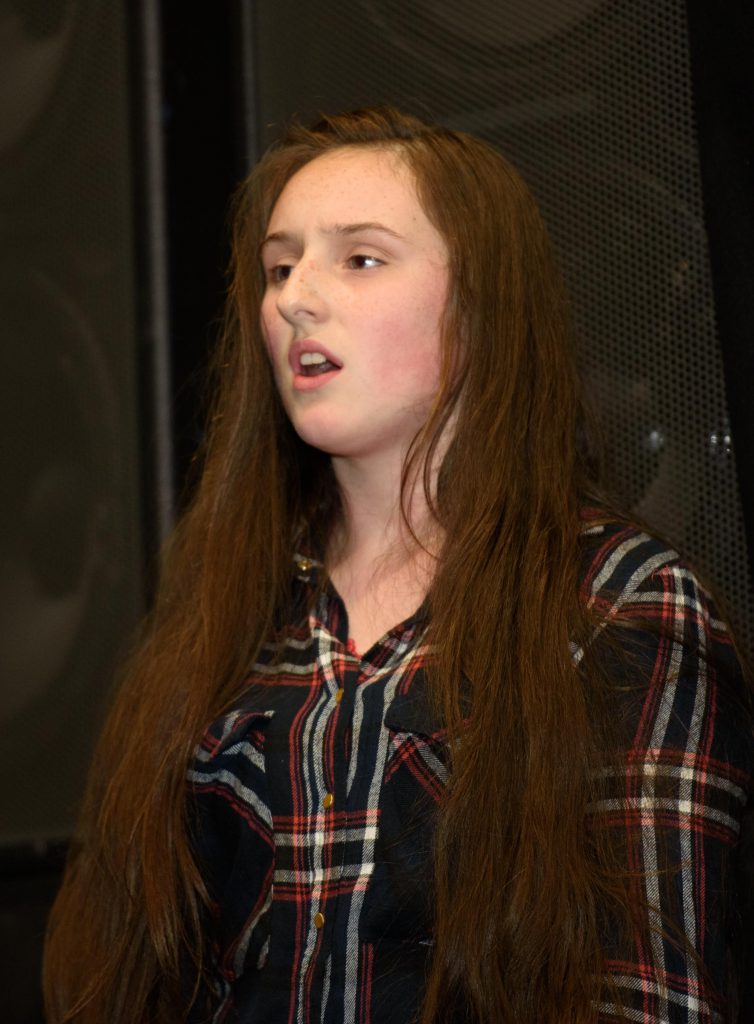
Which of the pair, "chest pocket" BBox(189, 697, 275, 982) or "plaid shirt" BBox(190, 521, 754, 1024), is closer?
"plaid shirt" BBox(190, 521, 754, 1024)

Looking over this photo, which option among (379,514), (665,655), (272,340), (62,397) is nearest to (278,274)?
(272,340)

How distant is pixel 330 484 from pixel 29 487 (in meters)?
0.37

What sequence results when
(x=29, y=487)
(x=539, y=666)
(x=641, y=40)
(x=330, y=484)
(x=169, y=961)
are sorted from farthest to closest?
(x=29, y=487) → (x=330, y=484) → (x=641, y=40) → (x=169, y=961) → (x=539, y=666)

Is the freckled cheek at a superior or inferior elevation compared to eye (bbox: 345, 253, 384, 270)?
inferior

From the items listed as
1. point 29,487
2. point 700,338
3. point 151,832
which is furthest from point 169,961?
point 700,338

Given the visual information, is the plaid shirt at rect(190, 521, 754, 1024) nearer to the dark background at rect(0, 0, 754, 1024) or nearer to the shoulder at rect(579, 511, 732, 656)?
the shoulder at rect(579, 511, 732, 656)

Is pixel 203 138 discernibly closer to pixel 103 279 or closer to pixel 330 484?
pixel 103 279

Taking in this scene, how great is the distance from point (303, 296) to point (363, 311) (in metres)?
0.06

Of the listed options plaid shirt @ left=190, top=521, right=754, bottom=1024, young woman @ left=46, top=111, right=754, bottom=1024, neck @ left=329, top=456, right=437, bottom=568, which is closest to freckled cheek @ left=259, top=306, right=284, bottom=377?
young woman @ left=46, top=111, right=754, bottom=1024

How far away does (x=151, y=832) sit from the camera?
125cm

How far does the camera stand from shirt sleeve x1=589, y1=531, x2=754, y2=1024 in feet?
3.44

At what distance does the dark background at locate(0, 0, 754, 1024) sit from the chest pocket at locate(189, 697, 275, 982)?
0.34 metres

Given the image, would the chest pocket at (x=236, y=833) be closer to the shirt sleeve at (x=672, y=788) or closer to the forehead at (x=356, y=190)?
the shirt sleeve at (x=672, y=788)

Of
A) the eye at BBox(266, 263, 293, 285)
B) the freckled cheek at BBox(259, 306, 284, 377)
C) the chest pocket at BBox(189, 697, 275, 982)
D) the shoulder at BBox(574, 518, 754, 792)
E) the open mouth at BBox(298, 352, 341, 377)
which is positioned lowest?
the chest pocket at BBox(189, 697, 275, 982)
